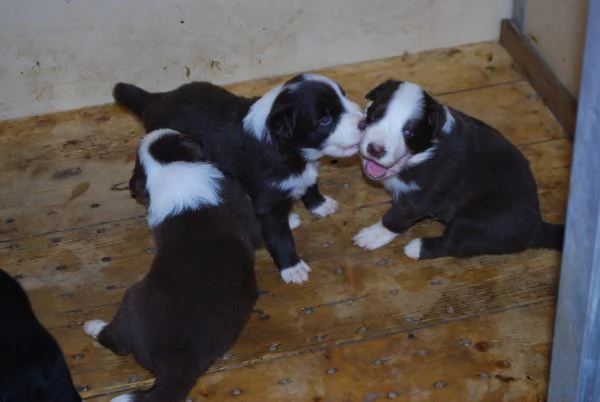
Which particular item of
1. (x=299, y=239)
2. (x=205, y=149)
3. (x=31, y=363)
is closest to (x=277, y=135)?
(x=205, y=149)

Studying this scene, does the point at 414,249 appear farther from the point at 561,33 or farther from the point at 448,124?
the point at 561,33

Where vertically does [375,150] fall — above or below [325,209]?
above

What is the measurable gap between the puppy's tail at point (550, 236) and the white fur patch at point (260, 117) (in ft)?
3.30

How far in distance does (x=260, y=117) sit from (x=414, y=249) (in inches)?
29.1

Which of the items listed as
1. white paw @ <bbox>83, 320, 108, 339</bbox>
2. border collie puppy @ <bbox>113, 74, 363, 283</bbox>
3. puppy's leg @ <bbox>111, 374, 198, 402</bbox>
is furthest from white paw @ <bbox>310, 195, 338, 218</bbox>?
puppy's leg @ <bbox>111, 374, 198, 402</bbox>

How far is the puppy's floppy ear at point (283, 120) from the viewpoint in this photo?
2994mm

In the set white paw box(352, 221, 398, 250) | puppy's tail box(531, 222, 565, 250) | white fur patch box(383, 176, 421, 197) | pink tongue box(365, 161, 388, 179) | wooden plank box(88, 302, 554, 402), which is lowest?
wooden plank box(88, 302, 554, 402)

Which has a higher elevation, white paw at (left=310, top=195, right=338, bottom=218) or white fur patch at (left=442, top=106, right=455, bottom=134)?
white fur patch at (left=442, top=106, right=455, bottom=134)

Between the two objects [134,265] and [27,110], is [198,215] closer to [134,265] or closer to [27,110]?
[134,265]

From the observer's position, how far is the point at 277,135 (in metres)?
3.07

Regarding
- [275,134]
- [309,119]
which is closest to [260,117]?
[275,134]

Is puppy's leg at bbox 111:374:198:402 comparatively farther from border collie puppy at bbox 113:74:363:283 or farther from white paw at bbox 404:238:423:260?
white paw at bbox 404:238:423:260

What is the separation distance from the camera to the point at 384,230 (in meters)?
3.39

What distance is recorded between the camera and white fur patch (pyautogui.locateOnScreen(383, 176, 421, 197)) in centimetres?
316
